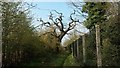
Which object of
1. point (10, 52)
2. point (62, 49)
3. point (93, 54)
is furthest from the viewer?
point (62, 49)

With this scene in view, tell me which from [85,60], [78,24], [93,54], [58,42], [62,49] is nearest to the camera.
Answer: [93,54]

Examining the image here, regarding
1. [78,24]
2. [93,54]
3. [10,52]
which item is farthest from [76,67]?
[78,24]

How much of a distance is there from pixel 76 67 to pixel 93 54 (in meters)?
0.97

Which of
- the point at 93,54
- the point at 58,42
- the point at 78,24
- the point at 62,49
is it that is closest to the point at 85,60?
the point at 93,54

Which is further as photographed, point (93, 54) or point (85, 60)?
point (85, 60)

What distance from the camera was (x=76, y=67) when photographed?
6703 mm

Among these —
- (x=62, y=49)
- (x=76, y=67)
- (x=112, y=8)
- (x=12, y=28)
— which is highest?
(x=112, y=8)

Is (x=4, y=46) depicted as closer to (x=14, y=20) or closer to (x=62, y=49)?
(x=14, y=20)

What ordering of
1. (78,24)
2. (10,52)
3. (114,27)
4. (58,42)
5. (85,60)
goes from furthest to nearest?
1. (58,42)
2. (78,24)
3. (10,52)
4. (85,60)
5. (114,27)

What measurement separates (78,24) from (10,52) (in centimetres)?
447

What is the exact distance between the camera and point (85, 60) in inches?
249

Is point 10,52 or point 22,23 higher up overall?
point 22,23

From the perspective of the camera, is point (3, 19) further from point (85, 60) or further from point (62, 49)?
point (62, 49)

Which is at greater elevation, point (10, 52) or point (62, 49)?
point (10, 52)
